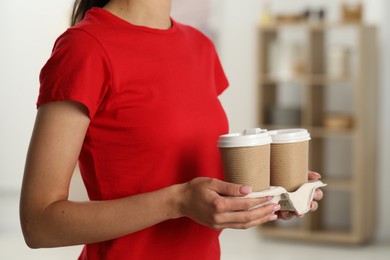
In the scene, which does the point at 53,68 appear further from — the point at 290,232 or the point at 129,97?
the point at 290,232

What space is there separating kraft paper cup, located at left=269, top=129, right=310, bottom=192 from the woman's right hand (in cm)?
18

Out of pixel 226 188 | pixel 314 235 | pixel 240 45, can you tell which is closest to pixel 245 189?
pixel 226 188

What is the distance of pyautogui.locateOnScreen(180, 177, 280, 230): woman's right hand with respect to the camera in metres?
1.09

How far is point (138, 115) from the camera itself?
4.02 feet

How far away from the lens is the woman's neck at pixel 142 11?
129cm

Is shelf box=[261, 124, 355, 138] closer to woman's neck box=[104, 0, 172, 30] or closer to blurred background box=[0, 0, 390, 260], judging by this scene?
blurred background box=[0, 0, 390, 260]

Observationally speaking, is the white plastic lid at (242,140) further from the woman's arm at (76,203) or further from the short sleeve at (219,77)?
the short sleeve at (219,77)

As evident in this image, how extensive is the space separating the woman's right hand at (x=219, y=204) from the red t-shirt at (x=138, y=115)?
0.14 meters

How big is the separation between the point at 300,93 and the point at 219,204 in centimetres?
536

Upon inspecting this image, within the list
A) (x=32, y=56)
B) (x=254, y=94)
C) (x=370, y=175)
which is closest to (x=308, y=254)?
(x=370, y=175)

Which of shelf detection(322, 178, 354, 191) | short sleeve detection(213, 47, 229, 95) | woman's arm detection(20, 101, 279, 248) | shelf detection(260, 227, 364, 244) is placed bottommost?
shelf detection(260, 227, 364, 244)

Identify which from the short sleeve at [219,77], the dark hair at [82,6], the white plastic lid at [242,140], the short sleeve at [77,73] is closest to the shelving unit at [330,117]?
the short sleeve at [219,77]

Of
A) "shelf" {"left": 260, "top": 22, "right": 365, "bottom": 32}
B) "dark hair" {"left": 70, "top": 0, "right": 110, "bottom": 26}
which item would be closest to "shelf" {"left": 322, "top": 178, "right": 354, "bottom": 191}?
"shelf" {"left": 260, "top": 22, "right": 365, "bottom": 32}

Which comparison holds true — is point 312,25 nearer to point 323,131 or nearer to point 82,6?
point 323,131
